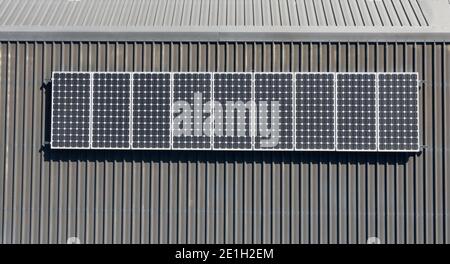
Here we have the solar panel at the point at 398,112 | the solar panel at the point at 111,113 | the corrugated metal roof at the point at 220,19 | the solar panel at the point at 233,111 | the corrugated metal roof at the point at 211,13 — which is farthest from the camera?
the corrugated metal roof at the point at 211,13

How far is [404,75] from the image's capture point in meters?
12.0

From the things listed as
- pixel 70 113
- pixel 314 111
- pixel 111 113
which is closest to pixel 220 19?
pixel 314 111

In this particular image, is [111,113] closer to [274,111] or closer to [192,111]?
[192,111]

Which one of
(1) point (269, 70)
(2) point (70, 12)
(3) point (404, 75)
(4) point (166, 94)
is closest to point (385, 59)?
(3) point (404, 75)

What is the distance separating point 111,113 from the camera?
1224cm

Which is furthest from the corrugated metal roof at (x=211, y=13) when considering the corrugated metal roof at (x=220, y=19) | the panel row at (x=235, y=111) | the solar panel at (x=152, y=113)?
the solar panel at (x=152, y=113)

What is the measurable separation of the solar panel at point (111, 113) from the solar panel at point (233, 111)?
2164mm

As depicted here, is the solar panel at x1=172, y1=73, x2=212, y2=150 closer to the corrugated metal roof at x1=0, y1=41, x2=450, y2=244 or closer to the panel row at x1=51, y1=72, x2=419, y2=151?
the panel row at x1=51, y1=72, x2=419, y2=151

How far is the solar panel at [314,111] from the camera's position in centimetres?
1204

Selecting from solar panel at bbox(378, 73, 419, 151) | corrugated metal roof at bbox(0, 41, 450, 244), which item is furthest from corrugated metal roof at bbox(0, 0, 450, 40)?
solar panel at bbox(378, 73, 419, 151)

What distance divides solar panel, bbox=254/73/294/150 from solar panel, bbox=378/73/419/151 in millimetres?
2147

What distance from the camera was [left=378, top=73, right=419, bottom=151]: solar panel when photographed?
11.9m

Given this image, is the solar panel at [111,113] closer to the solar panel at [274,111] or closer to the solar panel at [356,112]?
the solar panel at [274,111]

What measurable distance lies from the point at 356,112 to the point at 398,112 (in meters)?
0.98
